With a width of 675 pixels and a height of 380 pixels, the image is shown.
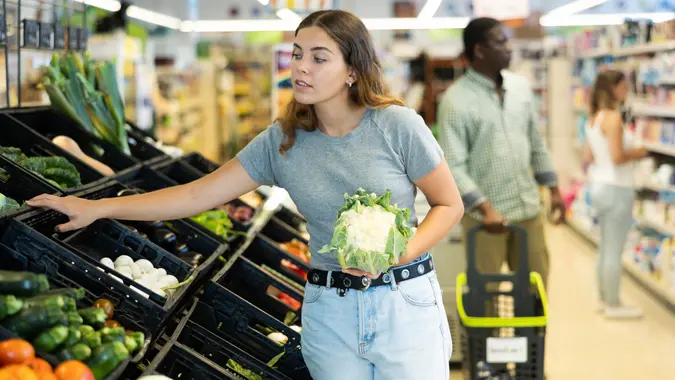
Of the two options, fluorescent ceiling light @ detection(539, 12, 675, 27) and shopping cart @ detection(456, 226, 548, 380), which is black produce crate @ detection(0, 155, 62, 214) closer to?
shopping cart @ detection(456, 226, 548, 380)

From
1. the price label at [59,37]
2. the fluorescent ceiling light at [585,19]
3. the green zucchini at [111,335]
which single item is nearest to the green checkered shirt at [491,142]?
the price label at [59,37]

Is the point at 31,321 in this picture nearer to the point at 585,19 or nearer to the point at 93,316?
the point at 93,316

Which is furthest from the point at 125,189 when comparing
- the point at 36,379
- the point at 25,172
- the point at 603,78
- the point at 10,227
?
the point at 603,78

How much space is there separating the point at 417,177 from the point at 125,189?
132 cm

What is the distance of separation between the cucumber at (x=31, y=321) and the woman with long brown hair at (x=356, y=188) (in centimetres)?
58

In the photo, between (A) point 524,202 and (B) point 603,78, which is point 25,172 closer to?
(A) point 524,202

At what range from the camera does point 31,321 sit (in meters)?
1.92

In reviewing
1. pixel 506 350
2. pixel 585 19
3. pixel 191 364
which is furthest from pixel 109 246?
pixel 585 19

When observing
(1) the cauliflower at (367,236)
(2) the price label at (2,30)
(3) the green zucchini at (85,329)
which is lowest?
(3) the green zucchini at (85,329)

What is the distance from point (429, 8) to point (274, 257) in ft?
44.7

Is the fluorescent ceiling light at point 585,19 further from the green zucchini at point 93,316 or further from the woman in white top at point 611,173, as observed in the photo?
the green zucchini at point 93,316

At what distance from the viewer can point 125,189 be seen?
3279mm

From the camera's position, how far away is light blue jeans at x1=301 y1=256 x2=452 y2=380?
7.82 feet

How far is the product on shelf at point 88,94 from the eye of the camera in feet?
12.5
